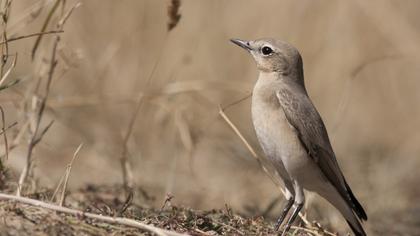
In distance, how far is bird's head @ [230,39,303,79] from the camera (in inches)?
259

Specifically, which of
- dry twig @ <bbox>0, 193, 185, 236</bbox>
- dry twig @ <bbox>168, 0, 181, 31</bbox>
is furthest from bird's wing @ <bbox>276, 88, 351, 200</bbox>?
dry twig @ <bbox>0, 193, 185, 236</bbox>

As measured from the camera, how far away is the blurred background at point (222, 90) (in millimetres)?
9672

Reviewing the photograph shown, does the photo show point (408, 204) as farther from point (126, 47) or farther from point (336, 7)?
point (126, 47)

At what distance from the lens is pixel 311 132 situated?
618cm

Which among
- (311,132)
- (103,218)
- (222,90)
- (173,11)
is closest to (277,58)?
(311,132)

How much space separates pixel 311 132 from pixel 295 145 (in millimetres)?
166

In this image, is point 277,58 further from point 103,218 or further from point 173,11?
point 103,218

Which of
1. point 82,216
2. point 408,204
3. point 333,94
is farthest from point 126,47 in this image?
point 82,216

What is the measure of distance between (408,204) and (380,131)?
2.93 metres

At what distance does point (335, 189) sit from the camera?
6301mm

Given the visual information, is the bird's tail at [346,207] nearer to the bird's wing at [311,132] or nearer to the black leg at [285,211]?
the bird's wing at [311,132]

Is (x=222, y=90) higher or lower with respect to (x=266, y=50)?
lower

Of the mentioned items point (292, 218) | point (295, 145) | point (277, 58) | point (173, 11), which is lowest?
point (292, 218)

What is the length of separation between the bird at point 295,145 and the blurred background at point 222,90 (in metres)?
2.52
